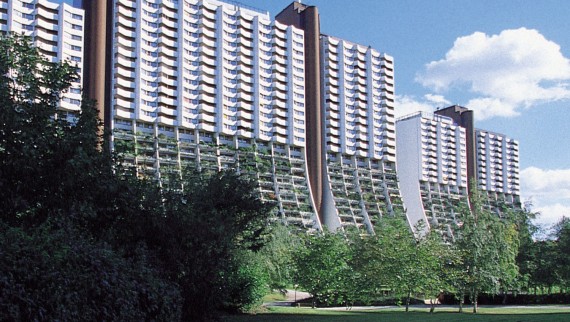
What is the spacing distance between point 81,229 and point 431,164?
157342 mm

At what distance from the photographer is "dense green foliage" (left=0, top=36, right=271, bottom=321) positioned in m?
11.4

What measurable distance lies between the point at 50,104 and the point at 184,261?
593cm

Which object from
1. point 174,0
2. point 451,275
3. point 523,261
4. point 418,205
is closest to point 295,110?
point 174,0

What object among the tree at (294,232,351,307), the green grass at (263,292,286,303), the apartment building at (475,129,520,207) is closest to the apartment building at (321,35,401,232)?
the apartment building at (475,129,520,207)

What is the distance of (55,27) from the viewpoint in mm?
106812

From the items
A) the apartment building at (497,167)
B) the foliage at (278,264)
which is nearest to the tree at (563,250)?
the foliage at (278,264)

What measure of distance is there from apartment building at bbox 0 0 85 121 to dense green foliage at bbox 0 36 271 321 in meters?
89.8

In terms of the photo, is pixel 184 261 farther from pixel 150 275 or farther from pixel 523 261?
pixel 523 261

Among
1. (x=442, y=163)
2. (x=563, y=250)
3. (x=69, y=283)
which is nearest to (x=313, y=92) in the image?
(x=442, y=163)

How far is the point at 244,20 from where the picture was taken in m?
130

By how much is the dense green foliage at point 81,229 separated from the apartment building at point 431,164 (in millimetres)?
142757

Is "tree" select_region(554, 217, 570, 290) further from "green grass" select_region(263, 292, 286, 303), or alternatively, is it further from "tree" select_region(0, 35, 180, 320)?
"tree" select_region(0, 35, 180, 320)

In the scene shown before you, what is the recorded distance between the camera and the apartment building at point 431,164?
6373 inches

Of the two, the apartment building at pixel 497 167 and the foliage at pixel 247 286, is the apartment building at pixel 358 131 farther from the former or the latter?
the foliage at pixel 247 286
